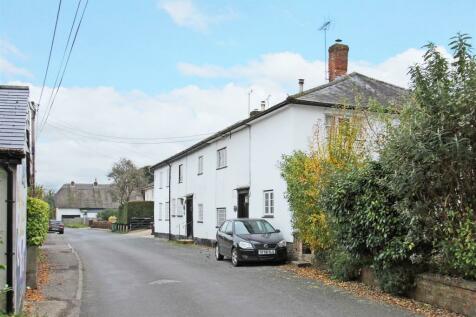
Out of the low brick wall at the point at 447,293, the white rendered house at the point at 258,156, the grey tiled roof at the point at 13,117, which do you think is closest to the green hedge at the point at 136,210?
the white rendered house at the point at 258,156

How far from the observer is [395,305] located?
30.6ft

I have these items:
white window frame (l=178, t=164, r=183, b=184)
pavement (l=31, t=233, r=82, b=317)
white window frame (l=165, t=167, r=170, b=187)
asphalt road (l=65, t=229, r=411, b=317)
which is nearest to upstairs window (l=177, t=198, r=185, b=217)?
white window frame (l=178, t=164, r=183, b=184)

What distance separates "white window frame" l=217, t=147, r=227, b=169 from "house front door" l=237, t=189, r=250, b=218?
97.9 inches

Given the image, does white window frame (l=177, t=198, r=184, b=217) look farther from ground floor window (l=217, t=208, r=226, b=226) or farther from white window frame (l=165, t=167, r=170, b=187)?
ground floor window (l=217, t=208, r=226, b=226)

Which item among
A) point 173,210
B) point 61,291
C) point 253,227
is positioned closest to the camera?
point 61,291

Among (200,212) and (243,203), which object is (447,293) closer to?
(243,203)

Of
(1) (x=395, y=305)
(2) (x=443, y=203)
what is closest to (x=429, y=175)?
(2) (x=443, y=203)

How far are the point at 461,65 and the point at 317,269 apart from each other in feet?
26.3

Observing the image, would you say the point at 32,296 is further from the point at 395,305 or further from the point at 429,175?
the point at 429,175

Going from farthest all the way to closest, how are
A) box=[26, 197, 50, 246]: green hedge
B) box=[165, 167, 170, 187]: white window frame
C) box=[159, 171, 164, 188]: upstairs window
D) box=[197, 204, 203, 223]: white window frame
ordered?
1. box=[159, 171, 164, 188]: upstairs window
2. box=[165, 167, 170, 187]: white window frame
3. box=[197, 204, 203, 223]: white window frame
4. box=[26, 197, 50, 246]: green hedge

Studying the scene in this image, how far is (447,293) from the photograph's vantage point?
8695 mm

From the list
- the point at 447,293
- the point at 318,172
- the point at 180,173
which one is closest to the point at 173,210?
the point at 180,173

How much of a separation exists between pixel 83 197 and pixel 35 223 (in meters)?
87.3

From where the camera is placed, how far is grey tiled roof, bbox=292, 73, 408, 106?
61.3ft
